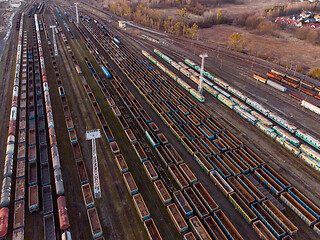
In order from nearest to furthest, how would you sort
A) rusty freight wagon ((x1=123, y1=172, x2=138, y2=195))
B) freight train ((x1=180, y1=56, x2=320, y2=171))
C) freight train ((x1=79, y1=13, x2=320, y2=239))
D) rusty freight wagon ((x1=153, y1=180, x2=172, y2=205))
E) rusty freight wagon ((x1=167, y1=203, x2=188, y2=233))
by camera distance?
rusty freight wagon ((x1=167, y1=203, x2=188, y2=233)), freight train ((x1=79, y1=13, x2=320, y2=239)), rusty freight wagon ((x1=153, y1=180, x2=172, y2=205)), rusty freight wagon ((x1=123, y1=172, x2=138, y2=195)), freight train ((x1=180, y1=56, x2=320, y2=171))

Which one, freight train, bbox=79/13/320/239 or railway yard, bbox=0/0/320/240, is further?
freight train, bbox=79/13/320/239

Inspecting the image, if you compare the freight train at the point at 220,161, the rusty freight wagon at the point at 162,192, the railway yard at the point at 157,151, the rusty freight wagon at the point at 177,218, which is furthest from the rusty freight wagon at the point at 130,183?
the freight train at the point at 220,161

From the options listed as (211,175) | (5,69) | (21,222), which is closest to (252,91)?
(211,175)

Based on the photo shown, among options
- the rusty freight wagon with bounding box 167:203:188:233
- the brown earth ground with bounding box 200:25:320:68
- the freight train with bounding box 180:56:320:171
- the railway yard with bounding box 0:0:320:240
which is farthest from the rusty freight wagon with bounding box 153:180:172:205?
the brown earth ground with bounding box 200:25:320:68

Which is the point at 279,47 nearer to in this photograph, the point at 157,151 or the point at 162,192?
the point at 157,151

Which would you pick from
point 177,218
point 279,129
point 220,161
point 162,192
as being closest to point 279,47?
point 279,129

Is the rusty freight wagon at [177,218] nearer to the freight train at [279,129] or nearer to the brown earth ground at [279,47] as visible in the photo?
the freight train at [279,129]

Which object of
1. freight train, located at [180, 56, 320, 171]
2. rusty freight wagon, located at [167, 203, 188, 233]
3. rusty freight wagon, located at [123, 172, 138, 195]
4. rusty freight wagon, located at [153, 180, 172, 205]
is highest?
freight train, located at [180, 56, 320, 171]

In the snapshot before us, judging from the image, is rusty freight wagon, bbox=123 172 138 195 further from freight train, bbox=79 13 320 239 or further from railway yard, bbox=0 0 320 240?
freight train, bbox=79 13 320 239

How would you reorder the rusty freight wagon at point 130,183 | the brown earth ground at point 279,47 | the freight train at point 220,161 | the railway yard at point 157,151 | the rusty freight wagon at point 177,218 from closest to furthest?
1. the rusty freight wagon at point 177,218
2. the railway yard at point 157,151
3. the freight train at point 220,161
4. the rusty freight wagon at point 130,183
5. the brown earth ground at point 279,47
